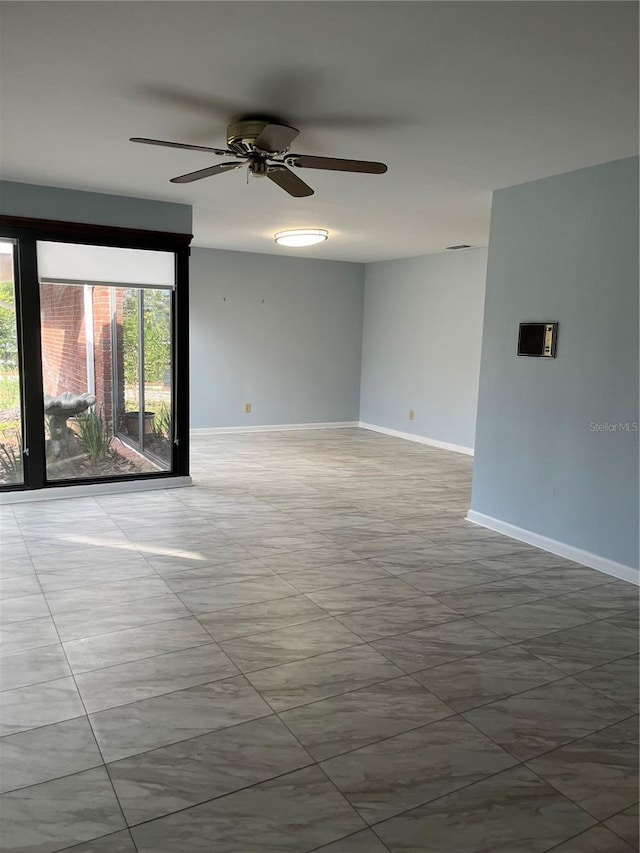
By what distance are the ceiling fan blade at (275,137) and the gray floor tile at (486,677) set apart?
7.83 feet

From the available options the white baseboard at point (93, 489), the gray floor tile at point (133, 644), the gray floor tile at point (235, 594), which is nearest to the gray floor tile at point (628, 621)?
the gray floor tile at point (235, 594)

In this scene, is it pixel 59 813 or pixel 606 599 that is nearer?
pixel 59 813

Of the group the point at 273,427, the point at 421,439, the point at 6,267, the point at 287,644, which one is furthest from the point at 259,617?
the point at 273,427

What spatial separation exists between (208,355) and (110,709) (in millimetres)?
6133

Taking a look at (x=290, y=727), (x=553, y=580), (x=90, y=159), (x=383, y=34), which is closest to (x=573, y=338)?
(x=553, y=580)

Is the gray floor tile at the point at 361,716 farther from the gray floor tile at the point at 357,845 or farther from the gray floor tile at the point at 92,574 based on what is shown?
the gray floor tile at the point at 92,574

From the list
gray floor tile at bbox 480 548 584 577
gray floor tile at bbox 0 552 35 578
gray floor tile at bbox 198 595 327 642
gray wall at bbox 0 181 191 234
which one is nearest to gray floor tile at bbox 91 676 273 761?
gray floor tile at bbox 198 595 327 642

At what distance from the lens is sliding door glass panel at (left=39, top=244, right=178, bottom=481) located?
495cm

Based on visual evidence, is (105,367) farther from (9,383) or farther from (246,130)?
(246,130)

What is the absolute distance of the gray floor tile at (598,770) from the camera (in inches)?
74.7

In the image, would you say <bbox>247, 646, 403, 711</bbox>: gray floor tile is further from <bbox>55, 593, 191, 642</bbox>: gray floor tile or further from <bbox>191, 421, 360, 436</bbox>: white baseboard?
<bbox>191, 421, 360, 436</bbox>: white baseboard

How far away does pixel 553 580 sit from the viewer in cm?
363

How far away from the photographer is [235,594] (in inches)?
130

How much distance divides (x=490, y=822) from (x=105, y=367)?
14.5 ft
